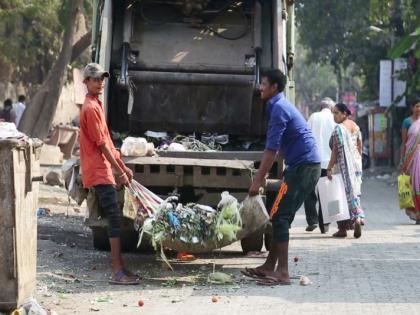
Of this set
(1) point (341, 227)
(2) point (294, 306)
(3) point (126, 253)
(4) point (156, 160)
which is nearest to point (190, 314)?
(2) point (294, 306)

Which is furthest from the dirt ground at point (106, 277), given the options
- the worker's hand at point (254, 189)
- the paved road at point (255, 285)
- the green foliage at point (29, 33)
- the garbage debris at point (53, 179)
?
the green foliage at point (29, 33)

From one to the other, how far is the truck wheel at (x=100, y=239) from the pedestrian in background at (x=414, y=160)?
5.08 meters

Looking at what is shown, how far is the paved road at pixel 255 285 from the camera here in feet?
24.2

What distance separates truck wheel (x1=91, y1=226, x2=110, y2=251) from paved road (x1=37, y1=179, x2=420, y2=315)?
14 centimetres

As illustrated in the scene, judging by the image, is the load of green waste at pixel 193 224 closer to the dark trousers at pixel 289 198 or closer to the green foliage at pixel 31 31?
the dark trousers at pixel 289 198

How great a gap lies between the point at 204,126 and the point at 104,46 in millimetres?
1520

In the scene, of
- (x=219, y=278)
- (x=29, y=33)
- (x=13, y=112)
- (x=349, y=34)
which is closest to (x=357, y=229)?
(x=219, y=278)

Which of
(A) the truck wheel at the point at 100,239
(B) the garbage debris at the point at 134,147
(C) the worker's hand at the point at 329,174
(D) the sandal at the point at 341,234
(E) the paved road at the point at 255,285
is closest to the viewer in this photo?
(E) the paved road at the point at 255,285

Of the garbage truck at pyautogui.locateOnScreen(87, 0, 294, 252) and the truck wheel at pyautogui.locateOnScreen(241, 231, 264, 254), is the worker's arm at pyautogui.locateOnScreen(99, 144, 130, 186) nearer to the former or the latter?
the garbage truck at pyautogui.locateOnScreen(87, 0, 294, 252)

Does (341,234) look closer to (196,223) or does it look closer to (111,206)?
(196,223)

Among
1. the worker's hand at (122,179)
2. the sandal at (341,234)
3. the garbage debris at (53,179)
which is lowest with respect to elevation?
the sandal at (341,234)

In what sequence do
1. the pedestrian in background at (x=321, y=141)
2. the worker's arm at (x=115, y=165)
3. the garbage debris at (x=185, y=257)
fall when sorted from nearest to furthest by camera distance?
the worker's arm at (x=115, y=165)
the garbage debris at (x=185, y=257)
the pedestrian in background at (x=321, y=141)

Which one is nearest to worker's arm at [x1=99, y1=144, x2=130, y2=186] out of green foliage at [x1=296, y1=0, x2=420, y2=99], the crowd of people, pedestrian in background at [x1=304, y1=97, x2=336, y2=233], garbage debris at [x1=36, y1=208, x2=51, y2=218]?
pedestrian in background at [x1=304, y1=97, x2=336, y2=233]

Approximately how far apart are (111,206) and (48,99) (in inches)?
469
